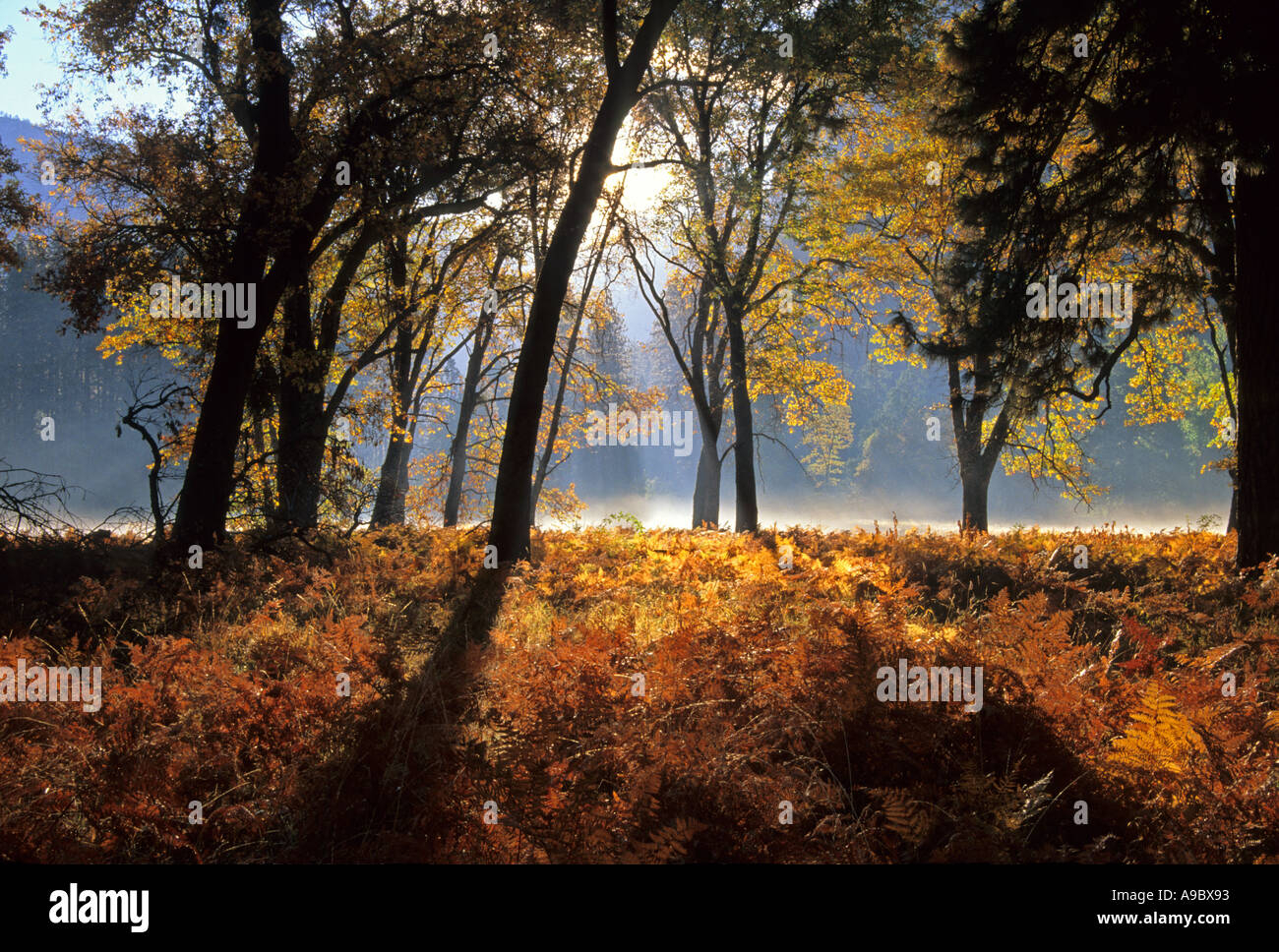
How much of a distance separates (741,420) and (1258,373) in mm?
10332

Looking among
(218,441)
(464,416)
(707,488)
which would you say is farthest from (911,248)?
(218,441)

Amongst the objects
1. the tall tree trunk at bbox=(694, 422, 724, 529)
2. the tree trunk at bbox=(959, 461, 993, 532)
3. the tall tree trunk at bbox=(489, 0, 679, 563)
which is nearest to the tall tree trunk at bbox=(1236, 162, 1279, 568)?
the tall tree trunk at bbox=(489, 0, 679, 563)

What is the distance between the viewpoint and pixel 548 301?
854 centimetres

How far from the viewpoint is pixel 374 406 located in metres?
14.2

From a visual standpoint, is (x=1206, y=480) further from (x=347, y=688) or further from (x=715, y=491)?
(x=347, y=688)

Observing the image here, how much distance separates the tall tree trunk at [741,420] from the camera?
16703 mm

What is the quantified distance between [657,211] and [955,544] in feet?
33.9

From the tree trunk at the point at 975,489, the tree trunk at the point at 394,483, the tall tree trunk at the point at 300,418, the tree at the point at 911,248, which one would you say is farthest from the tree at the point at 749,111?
the tree trunk at the point at 394,483

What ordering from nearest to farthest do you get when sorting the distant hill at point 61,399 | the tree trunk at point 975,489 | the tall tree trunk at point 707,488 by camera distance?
the tree trunk at point 975,489, the tall tree trunk at point 707,488, the distant hill at point 61,399

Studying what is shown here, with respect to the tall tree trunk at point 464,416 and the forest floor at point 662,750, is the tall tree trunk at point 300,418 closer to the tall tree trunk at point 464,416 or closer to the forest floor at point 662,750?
the forest floor at point 662,750

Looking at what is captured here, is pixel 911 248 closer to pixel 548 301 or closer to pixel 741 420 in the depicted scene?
pixel 741 420

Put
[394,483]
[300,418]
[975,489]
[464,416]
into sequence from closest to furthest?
[300,418] < [394,483] < [975,489] < [464,416]

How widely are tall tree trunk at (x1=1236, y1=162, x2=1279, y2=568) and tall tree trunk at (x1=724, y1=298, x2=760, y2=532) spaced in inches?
360

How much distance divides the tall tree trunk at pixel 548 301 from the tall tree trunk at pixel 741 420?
8.28 metres
